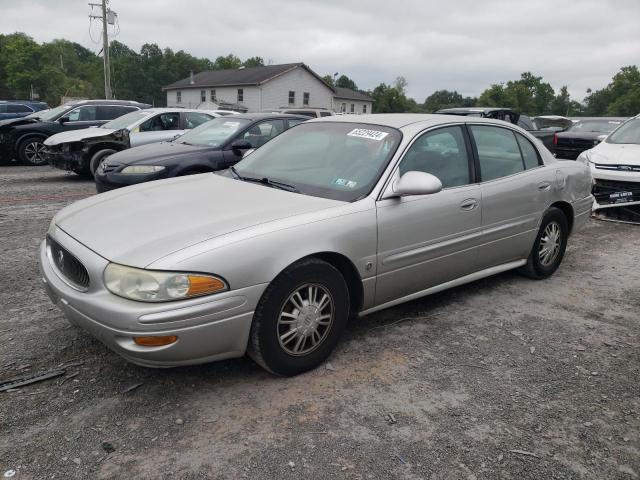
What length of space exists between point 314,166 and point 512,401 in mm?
2039

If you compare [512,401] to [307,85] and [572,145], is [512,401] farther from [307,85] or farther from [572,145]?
[307,85]

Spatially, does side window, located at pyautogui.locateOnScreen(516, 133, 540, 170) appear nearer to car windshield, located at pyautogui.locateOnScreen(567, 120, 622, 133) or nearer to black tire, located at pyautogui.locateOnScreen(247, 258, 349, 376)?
black tire, located at pyautogui.locateOnScreen(247, 258, 349, 376)

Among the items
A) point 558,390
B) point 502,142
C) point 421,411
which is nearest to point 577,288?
point 502,142

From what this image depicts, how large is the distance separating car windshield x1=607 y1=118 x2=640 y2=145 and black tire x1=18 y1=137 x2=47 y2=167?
1230 centimetres

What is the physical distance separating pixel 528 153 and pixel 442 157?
1.27 meters

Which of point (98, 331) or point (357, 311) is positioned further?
point (357, 311)

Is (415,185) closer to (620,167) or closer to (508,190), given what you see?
(508,190)

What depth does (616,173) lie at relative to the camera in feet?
24.6

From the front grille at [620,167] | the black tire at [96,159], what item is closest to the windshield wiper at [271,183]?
the front grille at [620,167]

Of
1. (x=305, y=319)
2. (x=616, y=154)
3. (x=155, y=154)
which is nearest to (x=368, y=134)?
(x=305, y=319)

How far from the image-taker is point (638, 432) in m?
2.70

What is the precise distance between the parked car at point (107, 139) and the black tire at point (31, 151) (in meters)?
2.43

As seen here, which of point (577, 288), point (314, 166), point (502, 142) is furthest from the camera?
point (577, 288)

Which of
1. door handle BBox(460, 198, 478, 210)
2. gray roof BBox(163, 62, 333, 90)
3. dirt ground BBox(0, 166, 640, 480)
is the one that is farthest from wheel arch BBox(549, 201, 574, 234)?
gray roof BBox(163, 62, 333, 90)
